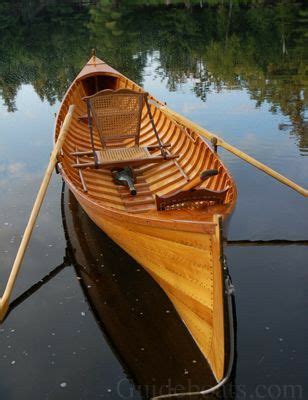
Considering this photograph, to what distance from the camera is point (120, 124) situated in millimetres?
10586

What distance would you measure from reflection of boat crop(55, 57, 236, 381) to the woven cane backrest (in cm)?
92

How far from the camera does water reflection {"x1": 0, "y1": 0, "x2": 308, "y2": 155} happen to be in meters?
21.1

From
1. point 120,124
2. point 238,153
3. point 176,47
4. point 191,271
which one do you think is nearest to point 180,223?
point 191,271

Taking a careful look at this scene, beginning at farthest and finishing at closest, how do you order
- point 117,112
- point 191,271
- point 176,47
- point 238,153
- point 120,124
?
point 176,47
point 120,124
point 117,112
point 238,153
point 191,271

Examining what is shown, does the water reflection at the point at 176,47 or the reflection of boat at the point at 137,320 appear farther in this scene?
the water reflection at the point at 176,47

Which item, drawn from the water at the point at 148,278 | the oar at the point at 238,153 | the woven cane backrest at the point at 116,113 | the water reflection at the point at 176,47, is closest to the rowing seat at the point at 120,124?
the woven cane backrest at the point at 116,113

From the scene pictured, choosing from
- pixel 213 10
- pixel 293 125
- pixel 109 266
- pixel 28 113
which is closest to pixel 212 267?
pixel 109 266

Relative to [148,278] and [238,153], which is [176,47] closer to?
[238,153]

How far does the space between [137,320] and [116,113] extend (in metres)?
5.13

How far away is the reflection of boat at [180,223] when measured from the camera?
5.54 m

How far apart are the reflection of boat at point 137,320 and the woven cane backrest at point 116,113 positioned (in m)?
2.56

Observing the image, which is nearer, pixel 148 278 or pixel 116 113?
pixel 148 278

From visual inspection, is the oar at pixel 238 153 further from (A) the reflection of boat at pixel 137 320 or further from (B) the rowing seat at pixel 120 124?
(A) the reflection of boat at pixel 137 320

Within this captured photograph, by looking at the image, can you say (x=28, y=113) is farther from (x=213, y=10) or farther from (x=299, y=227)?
(x=213, y=10)
